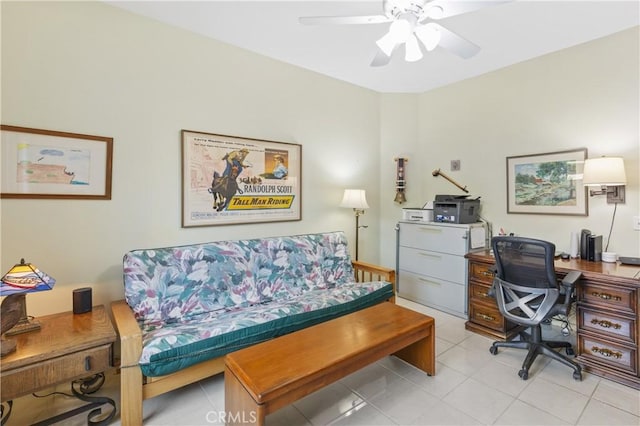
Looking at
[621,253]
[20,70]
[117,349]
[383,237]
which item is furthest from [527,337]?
[20,70]

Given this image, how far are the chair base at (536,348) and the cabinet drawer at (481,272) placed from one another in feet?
1.63

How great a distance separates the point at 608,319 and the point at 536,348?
50cm

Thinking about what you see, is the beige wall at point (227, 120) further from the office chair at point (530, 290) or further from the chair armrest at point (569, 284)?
the office chair at point (530, 290)

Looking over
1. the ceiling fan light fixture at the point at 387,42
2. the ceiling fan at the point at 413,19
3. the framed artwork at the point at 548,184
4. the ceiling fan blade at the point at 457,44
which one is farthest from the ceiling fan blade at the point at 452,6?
the framed artwork at the point at 548,184

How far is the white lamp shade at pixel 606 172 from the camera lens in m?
2.26

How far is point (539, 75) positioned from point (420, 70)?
3.70 feet

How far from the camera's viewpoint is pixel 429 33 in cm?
175

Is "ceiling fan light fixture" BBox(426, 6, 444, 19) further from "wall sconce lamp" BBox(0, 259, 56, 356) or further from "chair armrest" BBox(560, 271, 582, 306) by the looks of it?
→ "wall sconce lamp" BBox(0, 259, 56, 356)

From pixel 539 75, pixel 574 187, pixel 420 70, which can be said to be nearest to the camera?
pixel 574 187

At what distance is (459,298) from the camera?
3.06 meters

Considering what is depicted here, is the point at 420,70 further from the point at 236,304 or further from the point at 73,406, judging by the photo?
the point at 73,406

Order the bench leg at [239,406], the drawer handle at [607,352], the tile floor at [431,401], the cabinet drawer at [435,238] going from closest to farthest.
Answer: the bench leg at [239,406] < the tile floor at [431,401] < the drawer handle at [607,352] < the cabinet drawer at [435,238]

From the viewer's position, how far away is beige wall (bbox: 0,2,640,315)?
77.0 inches

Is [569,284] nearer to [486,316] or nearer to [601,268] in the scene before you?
[601,268]
